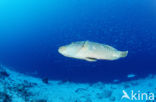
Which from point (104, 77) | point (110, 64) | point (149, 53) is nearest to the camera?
point (104, 77)

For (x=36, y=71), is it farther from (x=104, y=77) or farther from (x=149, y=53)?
(x=149, y=53)

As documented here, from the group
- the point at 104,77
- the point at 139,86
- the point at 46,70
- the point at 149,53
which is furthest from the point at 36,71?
the point at 149,53

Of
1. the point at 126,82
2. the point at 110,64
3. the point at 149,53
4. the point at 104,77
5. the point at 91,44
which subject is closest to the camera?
the point at 91,44

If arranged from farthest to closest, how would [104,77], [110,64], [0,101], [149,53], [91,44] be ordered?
[149,53], [110,64], [104,77], [0,101], [91,44]

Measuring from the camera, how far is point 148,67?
2461cm

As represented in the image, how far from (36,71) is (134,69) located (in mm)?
12584

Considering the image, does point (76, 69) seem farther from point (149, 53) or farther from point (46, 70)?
point (149, 53)

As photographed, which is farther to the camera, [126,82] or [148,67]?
[148,67]

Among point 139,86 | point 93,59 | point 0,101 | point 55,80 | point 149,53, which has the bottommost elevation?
point 93,59

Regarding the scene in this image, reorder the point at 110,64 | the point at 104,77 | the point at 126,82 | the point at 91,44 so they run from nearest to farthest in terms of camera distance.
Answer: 1. the point at 91,44
2. the point at 126,82
3. the point at 104,77
4. the point at 110,64

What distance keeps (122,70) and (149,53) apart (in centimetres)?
551

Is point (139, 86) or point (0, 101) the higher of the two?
point (139, 86)

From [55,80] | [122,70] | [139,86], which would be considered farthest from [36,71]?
[139,86]

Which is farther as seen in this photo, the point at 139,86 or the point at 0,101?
the point at 139,86
